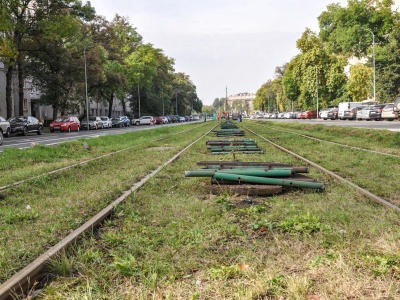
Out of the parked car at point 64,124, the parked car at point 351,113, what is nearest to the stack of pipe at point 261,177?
the parked car at point 64,124

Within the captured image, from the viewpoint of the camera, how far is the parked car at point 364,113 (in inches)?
1620

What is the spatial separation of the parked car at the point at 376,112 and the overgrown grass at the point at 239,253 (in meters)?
36.7

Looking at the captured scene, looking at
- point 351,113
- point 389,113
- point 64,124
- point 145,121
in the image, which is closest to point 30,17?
point 64,124

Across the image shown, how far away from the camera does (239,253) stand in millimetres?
3703

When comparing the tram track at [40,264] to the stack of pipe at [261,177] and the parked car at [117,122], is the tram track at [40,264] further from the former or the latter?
the parked car at [117,122]

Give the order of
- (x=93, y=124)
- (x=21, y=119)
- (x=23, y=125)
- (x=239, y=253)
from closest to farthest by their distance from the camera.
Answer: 1. (x=239, y=253)
2. (x=23, y=125)
3. (x=21, y=119)
4. (x=93, y=124)

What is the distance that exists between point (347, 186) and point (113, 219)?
3.73 m

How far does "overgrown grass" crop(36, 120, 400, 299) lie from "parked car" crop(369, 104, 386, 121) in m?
36.7

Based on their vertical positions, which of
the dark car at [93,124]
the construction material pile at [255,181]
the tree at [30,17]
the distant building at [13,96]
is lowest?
the construction material pile at [255,181]

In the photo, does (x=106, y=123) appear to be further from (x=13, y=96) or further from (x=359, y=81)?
(x=359, y=81)

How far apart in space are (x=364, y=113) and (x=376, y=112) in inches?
89.2

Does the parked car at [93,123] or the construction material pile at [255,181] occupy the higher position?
Result: the parked car at [93,123]

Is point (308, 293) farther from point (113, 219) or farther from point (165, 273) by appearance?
point (113, 219)

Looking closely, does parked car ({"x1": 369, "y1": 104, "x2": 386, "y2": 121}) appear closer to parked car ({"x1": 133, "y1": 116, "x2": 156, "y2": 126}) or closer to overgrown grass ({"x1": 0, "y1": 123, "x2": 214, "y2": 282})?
parked car ({"x1": 133, "y1": 116, "x2": 156, "y2": 126})
